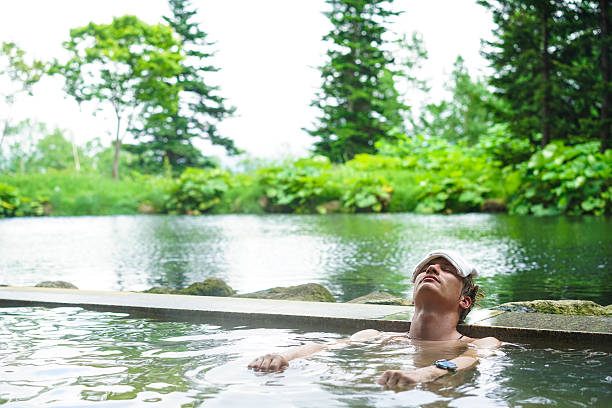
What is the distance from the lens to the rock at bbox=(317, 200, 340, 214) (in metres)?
23.2

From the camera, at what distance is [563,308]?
428 centimetres

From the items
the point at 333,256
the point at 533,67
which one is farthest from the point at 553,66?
the point at 333,256

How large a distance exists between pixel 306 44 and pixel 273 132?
23174mm

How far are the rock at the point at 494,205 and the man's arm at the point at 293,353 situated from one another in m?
16.9

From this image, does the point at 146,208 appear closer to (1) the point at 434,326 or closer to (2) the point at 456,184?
(2) the point at 456,184

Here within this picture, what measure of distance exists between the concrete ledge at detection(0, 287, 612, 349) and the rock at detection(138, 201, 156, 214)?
22403 millimetres

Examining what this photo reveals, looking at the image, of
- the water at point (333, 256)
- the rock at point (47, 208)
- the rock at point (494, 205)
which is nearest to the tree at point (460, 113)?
the rock at point (494, 205)

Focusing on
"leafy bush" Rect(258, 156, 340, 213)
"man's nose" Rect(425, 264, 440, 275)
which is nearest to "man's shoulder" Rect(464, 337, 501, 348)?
"man's nose" Rect(425, 264, 440, 275)

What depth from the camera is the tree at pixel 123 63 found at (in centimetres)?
3419

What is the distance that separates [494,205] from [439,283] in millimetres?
17205

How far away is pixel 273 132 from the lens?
62500 mm

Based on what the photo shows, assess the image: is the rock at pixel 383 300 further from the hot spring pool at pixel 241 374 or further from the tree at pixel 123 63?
the tree at pixel 123 63

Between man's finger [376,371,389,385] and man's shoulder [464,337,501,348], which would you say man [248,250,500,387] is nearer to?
man's shoulder [464,337,501,348]

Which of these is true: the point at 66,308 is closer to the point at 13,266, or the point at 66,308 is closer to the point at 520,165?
the point at 13,266
